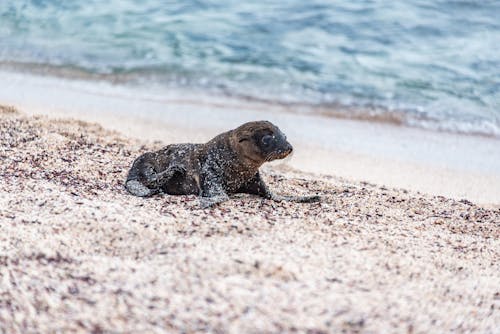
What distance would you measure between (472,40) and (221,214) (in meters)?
8.59

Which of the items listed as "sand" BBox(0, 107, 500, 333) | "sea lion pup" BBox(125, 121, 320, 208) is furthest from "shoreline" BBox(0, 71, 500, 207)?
"sea lion pup" BBox(125, 121, 320, 208)

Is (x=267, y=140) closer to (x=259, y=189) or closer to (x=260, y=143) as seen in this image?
(x=260, y=143)

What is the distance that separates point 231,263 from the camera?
118 inches

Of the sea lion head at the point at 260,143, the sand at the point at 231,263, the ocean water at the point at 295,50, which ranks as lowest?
the sand at the point at 231,263

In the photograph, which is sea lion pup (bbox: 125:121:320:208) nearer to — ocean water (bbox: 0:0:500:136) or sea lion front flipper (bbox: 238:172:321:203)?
sea lion front flipper (bbox: 238:172:321:203)

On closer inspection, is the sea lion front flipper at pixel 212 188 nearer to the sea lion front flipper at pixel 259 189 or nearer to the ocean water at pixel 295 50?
the sea lion front flipper at pixel 259 189

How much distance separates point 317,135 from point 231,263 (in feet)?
15.2

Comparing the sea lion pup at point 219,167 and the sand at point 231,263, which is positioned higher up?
the sea lion pup at point 219,167

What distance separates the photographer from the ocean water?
8.95m

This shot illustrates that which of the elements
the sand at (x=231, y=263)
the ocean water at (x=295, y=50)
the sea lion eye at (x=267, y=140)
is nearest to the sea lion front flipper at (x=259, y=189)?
the sand at (x=231, y=263)

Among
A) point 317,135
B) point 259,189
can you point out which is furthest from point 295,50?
point 259,189

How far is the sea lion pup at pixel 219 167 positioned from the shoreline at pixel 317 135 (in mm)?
1747

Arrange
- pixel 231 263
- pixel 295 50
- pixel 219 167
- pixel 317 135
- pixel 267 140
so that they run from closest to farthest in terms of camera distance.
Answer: pixel 231 263
pixel 267 140
pixel 219 167
pixel 317 135
pixel 295 50

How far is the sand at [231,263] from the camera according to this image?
2.61 m
